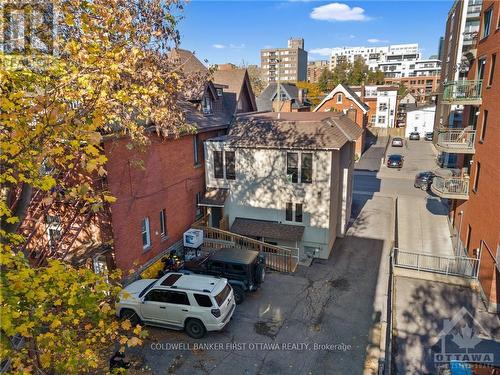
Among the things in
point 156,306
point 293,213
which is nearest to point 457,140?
point 293,213

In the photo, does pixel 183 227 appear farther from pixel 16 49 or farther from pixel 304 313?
pixel 16 49

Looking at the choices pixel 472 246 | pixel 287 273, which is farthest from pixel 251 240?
pixel 472 246

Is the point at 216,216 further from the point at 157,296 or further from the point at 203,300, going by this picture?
the point at 203,300

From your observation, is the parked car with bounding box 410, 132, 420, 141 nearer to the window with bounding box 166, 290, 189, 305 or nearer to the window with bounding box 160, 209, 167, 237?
the window with bounding box 160, 209, 167, 237

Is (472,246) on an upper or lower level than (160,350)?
upper

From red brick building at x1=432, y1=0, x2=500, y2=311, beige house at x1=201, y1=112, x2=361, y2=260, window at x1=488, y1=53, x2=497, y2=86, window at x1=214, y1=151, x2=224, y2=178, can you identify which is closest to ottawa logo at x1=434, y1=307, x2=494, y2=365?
red brick building at x1=432, y1=0, x2=500, y2=311

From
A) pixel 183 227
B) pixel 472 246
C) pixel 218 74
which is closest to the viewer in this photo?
pixel 472 246

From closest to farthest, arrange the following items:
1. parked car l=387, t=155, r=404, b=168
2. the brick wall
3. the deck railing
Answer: the brick wall < the deck railing < parked car l=387, t=155, r=404, b=168
